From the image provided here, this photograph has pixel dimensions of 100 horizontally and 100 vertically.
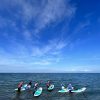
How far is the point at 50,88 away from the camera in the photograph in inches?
1462

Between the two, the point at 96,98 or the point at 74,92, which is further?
the point at 74,92

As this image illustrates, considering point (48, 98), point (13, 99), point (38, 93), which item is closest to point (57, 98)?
point (48, 98)

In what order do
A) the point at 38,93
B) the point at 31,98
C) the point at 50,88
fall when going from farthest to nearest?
the point at 50,88 < the point at 38,93 < the point at 31,98

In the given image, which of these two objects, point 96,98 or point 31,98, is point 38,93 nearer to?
point 31,98

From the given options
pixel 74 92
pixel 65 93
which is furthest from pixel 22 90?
pixel 74 92

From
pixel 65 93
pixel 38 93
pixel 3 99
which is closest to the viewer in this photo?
pixel 3 99

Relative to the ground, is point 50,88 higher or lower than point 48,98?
higher

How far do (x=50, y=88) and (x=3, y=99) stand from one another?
14.1 m

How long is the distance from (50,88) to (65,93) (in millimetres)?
5380

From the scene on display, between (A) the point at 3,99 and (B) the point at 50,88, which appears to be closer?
(A) the point at 3,99

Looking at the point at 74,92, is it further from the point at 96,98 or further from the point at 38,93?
the point at 38,93

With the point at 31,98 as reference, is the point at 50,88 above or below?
above

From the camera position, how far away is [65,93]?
3312cm

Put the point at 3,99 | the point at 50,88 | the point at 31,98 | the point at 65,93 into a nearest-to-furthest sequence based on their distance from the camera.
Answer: the point at 3,99 < the point at 31,98 < the point at 65,93 < the point at 50,88
